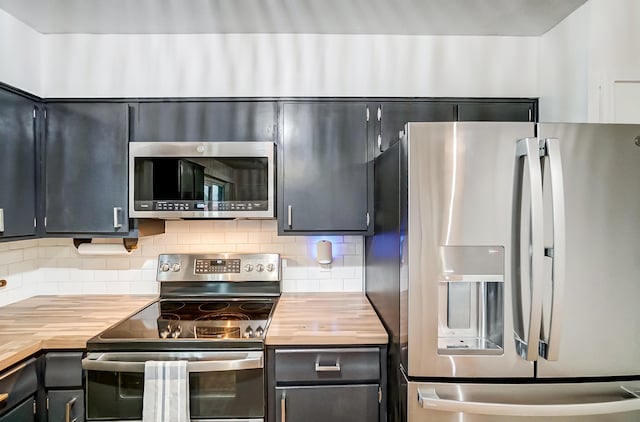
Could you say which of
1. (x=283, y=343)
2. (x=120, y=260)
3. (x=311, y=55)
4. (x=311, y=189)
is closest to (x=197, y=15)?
(x=311, y=55)

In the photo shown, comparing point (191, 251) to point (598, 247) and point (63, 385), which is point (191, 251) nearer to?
point (63, 385)

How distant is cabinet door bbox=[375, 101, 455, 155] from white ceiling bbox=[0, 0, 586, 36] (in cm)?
43

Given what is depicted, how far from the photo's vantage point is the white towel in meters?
1.53

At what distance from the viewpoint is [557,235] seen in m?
1.23

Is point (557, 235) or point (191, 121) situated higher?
point (191, 121)

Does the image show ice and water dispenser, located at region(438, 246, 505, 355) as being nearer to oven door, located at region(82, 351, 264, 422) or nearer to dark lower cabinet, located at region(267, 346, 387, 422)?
dark lower cabinet, located at region(267, 346, 387, 422)

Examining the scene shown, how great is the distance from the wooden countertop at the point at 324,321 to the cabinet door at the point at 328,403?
20 centimetres

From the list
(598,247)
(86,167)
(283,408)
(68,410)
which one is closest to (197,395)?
(283,408)

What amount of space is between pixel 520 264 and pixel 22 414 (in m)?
1.94

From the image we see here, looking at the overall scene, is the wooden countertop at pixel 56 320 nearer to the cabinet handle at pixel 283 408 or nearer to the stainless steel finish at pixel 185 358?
the stainless steel finish at pixel 185 358

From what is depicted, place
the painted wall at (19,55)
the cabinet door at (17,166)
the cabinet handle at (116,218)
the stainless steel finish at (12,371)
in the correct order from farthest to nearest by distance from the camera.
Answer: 1. the cabinet handle at (116,218)
2. the painted wall at (19,55)
3. the cabinet door at (17,166)
4. the stainless steel finish at (12,371)

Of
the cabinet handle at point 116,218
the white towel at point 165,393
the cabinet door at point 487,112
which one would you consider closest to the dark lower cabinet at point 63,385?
the white towel at point 165,393

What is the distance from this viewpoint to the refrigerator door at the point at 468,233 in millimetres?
1300

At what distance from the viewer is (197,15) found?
1926 mm
